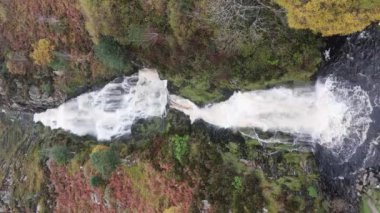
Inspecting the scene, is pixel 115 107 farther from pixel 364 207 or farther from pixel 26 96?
pixel 364 207

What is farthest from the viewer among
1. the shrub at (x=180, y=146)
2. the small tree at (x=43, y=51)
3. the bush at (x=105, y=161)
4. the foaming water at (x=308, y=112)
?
the small tree at (x=43, y=51)

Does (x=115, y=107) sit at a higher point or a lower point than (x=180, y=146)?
lower

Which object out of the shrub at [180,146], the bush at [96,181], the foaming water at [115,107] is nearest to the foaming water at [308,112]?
the shrub at [180,146]

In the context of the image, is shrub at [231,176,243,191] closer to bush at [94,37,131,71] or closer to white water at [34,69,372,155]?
white water at [34,69,372,155]

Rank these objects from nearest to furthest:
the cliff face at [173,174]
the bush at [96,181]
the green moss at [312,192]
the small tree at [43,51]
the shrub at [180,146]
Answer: the green moss at [312,192], the cliff face at [173,174], the shrub at [180,146], the bush at [96,181], the small tree at [43,51]

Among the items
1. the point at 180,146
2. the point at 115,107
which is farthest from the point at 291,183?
the point at 115,107

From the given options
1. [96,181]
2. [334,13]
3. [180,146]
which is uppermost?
[334,13]

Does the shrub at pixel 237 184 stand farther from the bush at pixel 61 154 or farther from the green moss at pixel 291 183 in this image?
the bush at pixel 61 154

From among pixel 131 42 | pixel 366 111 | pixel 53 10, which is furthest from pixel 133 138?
pixel 366 111
